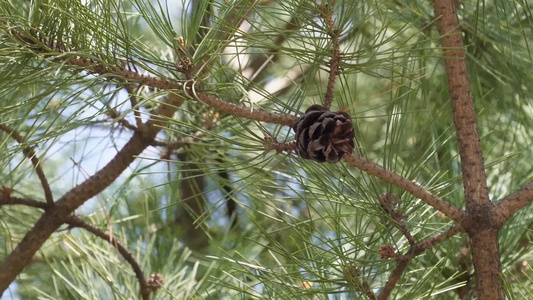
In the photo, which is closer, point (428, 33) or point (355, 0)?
point (355, 0)

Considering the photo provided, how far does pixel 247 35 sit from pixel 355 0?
0.40 ft

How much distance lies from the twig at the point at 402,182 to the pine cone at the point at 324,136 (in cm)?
3

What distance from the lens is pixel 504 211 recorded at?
70 centimetres

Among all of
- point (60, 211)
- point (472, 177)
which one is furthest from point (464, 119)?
point (60, 211)

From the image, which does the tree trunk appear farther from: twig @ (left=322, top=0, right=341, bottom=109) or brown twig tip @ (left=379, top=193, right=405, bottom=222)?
twig @ (left=322, top=0, right=341, bottom=109)

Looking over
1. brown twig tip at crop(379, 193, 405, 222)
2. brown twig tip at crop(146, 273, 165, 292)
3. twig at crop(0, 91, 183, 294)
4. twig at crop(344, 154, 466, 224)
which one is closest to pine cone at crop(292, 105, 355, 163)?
twig at crop(344, 154, 466, 224)

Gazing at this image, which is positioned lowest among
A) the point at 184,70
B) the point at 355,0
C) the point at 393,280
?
the point at 393,280

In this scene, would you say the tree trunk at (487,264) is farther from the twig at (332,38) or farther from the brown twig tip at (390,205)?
the twig at (332,38)

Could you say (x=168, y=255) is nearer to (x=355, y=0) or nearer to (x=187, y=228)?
(x=187, y=228)

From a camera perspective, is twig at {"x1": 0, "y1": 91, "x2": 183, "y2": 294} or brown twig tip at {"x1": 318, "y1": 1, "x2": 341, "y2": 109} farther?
twig at {"x1": 0, "y1": 91, "x2": 183, "y2": 294}

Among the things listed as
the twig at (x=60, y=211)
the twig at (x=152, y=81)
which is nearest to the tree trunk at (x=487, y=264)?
the twig at (x=152, y=81)

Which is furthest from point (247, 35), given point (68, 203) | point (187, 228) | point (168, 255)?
point (187, 228)

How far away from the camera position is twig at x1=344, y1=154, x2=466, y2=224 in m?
0.68

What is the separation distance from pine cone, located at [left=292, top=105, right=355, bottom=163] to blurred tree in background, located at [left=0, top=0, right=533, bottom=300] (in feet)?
0.11
